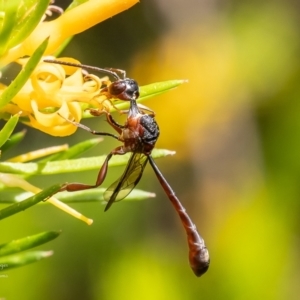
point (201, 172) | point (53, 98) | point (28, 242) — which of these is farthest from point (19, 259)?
point (201, 172)

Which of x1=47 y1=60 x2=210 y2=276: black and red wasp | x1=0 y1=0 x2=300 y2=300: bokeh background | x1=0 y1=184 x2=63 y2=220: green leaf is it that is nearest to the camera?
x1=0 y1=184 x2=63 y2=220: green leaf

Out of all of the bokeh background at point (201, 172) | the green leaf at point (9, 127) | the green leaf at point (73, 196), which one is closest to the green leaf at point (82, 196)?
the green leaf at point (73, 196)

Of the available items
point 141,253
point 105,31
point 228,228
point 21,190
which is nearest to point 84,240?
point 141,253

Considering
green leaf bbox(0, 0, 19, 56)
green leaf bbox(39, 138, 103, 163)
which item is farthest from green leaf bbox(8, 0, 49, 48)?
green leaf bbox(39, 138, 103, 163)

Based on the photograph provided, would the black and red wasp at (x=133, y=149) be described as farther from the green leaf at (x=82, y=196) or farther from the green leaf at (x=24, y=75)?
the green leaf at (x=24, y=75)

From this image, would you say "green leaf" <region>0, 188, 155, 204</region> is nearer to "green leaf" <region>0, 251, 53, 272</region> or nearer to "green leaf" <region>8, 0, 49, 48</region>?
"green leaf" <region>0, 251, 53, 272</region>

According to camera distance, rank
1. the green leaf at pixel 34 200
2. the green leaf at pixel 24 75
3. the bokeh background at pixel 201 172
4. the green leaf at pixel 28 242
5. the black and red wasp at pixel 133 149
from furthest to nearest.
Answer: the bokeh background at pixel 201 172, the black and red wasp at pixel 133 149, the green leaf at pixel 28 242, the green leaf at pixel 34 200, the green leaf at pixel 24 75

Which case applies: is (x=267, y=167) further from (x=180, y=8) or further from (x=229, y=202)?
(x=180, y=8)
